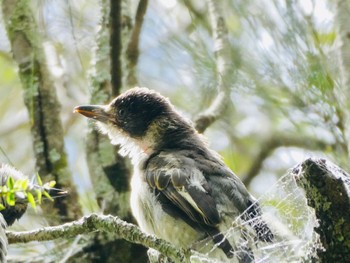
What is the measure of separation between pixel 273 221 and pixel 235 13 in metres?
2.64

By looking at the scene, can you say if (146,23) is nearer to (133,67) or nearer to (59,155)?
(133,67)

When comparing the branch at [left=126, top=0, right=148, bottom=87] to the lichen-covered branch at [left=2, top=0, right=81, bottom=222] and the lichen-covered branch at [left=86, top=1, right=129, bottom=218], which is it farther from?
the lichen-covered branch at [left=2, top=0, right=81, bottom=222]

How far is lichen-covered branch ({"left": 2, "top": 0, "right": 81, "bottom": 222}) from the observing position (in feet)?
16.3

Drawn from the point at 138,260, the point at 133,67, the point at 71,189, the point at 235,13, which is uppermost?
the point at 235,13

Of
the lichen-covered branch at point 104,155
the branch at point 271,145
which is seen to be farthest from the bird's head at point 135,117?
the branch at point 271,145

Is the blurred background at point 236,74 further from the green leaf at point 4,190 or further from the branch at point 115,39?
the green leaf at point 4,190

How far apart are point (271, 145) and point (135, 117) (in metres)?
1.33

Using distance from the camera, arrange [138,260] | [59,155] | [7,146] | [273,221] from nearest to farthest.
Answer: [273,221] < [138,260] < [59,155] < [7,146]

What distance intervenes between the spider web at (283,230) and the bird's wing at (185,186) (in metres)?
0.15

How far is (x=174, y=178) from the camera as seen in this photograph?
3.82 m

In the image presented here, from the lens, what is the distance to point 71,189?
498 cm

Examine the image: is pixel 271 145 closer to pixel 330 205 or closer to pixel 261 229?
pixel 261 229

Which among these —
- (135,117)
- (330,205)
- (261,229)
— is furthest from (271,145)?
(330,205)

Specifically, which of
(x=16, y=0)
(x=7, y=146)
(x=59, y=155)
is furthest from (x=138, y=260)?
(x=7, y=146)
